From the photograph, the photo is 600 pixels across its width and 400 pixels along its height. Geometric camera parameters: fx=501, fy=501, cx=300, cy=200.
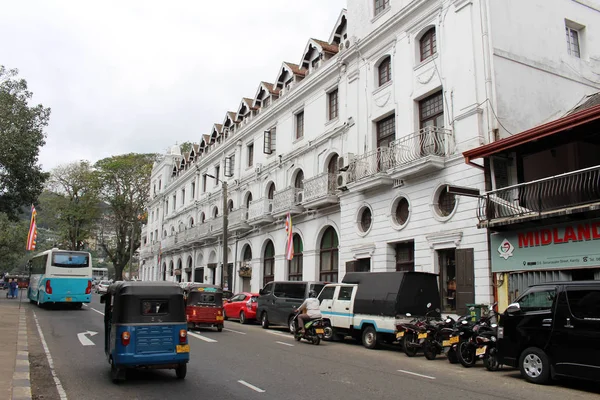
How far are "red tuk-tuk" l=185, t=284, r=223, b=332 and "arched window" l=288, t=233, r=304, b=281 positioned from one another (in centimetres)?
938

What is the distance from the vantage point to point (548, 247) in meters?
13.8

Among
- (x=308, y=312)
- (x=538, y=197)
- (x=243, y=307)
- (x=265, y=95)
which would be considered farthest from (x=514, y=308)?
(x=265, y=95)

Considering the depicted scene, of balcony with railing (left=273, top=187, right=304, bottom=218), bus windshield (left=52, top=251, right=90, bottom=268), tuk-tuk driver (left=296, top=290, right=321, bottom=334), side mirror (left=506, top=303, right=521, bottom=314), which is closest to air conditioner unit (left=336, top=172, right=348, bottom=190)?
balcony with railing (left=273, top=187, right=304, bottom=218)

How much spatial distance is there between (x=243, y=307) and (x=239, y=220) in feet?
33.7

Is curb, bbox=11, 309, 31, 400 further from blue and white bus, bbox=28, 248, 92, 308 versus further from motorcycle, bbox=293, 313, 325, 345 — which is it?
blue and white bus, bbox=28, 248, 92, 308

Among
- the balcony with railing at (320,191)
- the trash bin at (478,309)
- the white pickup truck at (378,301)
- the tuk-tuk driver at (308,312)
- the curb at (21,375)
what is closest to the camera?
the curb at (21,375)

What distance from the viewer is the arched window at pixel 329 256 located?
24.5 meters

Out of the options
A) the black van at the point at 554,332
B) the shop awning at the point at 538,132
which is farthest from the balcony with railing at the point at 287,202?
the black van at the point at 554,332

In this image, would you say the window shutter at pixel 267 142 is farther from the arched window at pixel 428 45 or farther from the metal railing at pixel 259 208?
the arched window at pixel 428 45

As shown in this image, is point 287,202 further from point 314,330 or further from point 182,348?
point 182,348

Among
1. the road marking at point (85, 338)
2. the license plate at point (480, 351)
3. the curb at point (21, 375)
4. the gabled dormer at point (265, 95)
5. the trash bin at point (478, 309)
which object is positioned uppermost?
the gabled dormer at point (265, 95)

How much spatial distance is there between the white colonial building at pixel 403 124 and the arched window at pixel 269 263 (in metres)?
0.10

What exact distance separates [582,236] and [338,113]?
554 inches

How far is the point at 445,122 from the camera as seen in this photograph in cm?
1794
